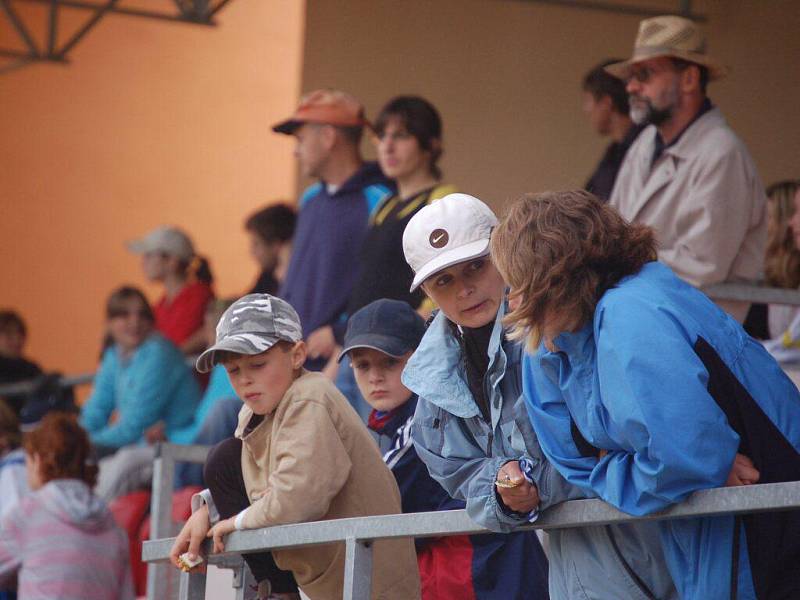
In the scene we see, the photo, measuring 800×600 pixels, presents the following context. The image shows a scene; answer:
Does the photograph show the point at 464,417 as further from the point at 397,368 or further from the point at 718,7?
the point at 718,7

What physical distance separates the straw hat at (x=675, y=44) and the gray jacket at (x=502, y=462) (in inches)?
79.2

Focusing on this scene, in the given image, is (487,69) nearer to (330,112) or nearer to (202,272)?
(202,272)

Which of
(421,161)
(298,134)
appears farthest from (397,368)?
(298,134)

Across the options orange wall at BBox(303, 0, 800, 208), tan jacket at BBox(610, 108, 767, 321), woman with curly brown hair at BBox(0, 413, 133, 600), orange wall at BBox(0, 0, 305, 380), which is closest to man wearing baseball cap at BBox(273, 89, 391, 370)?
woman with curly brown hair at BBox(0, 413, 133, 600)

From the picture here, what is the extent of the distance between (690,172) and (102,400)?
4.08m

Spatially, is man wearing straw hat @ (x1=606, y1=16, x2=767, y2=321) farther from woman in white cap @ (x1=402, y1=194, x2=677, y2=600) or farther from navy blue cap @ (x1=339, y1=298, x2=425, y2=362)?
woman in white cap @ (x1=402, y1=194, x2=677, y2=600)

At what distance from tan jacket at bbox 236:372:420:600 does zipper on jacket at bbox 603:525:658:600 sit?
86cm

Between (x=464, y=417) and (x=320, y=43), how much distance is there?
5.35m

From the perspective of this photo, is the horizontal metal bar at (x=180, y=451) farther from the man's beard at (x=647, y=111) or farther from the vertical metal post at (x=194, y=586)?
the man's beard at (x=647, y=111)

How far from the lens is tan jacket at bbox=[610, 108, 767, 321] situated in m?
4.84

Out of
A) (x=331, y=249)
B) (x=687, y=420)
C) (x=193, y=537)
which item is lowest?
(x=193, y=537)

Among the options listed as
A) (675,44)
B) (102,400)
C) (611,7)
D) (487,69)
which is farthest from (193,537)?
(487,69)

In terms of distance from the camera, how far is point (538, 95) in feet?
28.0

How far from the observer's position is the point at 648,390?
8.45 ft
